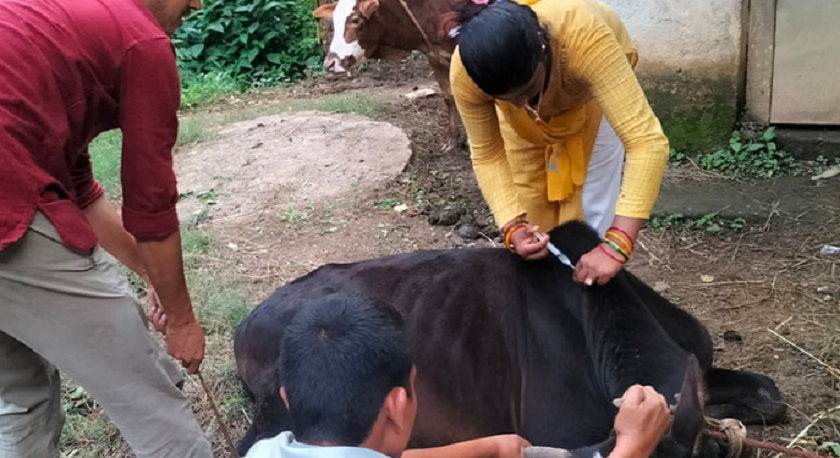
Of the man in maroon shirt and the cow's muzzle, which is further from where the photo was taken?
the cow's muzzle

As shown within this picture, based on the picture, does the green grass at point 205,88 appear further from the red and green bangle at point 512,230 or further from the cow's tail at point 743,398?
the cow's tail at point 743,398

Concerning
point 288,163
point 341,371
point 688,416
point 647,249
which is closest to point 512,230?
point 688,416

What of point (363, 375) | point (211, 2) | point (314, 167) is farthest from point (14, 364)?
point (211, 2)

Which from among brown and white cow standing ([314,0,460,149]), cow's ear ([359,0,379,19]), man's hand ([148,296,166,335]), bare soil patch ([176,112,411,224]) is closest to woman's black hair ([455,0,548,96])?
man's hand ([148,296,166,335])

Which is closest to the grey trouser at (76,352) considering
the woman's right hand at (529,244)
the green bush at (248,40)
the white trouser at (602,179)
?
the woman's right hand at (529,244)

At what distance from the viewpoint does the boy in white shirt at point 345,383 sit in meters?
1.52

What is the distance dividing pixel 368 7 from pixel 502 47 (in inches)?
171

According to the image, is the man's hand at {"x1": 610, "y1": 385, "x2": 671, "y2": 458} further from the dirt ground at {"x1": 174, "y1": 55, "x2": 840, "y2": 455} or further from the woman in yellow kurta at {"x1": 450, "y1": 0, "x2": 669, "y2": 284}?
the dirt ground at {"x1": 174, "y1": 55, "x2": 840, "y2": 455}

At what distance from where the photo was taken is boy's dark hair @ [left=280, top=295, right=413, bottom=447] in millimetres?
1521

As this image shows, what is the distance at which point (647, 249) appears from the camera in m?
4.30

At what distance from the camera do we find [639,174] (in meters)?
2.35

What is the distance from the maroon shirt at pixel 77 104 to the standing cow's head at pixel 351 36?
457 centimetres

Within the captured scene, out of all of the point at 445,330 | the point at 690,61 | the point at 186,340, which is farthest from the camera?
the point at 690,61

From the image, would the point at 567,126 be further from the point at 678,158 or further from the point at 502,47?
the point at 678,158
